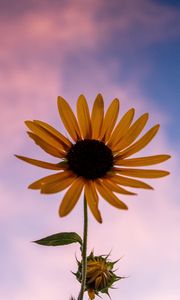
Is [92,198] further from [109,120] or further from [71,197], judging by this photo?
[109,120]

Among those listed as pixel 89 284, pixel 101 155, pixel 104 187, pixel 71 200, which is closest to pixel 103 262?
pixel 89 284

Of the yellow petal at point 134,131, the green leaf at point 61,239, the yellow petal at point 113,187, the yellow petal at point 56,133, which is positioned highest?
the yellow petal at point 134,131

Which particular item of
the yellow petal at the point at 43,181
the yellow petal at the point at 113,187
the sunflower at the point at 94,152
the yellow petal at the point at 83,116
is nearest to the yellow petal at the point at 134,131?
the sunflower at the point at 94,152

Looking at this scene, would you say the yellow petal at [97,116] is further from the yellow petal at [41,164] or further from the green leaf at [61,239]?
the green leaf at [61,239]

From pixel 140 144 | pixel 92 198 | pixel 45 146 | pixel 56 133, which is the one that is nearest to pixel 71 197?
pixel 92 198

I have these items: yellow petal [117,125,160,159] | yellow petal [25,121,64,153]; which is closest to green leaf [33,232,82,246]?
yellow petal [25,121,64,153]

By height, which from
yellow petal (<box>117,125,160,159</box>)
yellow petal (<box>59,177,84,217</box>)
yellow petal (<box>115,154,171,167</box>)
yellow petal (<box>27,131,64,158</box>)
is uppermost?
yellow petal (<box>117,125,160,159</box>)

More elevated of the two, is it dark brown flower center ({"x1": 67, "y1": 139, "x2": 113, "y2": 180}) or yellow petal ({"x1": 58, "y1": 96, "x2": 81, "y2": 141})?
yellow petal ({"x1": 58, "y1": 96, "x2": 81, "y2": 141})

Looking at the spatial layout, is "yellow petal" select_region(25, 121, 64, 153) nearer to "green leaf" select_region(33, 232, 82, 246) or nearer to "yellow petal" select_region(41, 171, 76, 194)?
"yellow petal" select_region(41, 171, 76, 194)

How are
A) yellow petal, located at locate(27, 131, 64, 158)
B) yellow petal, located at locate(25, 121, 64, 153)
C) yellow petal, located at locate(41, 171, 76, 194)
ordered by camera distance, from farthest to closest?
yellow petal, located at locate(25, 121, 64, 153), yellow petal, located at locate(27, 131, 64, 158), yellow petal, located at locate(41, 171, 76, 194)
